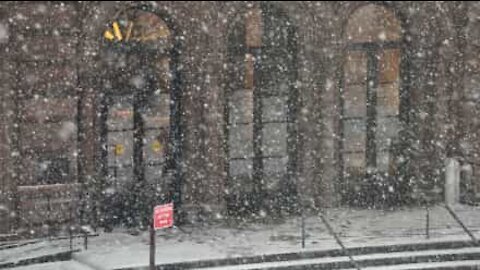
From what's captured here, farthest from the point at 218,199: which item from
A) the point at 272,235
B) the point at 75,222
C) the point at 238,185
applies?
the point at 75,222

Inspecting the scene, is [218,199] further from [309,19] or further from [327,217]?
[309,19]

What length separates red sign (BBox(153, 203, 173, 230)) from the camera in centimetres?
1095

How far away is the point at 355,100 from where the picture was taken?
1655 centimetres

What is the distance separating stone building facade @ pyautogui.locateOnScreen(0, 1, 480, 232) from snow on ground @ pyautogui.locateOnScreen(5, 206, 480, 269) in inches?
28.6

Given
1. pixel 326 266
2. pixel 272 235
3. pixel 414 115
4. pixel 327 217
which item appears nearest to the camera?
pixel 326 266

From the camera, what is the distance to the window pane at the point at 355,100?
1652 centimetres

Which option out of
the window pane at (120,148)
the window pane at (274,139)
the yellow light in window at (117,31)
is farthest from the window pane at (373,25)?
the window pane at (120,148)

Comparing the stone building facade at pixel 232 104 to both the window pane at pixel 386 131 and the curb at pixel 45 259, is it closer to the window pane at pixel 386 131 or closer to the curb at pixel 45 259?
the window pane at pixel 386 131

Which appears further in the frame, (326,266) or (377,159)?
(377,159)

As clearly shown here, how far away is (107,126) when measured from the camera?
49.4ft

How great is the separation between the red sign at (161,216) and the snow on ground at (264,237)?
1.61 m

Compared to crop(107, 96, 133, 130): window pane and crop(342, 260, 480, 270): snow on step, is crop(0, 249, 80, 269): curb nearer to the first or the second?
crop(107, 96, 133, 130): window pane

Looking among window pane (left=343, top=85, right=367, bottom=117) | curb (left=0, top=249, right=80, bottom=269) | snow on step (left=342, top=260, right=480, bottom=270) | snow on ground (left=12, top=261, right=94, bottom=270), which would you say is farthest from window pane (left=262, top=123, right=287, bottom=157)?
snow on ground (left=12, top=261, right=94, bottom=270)

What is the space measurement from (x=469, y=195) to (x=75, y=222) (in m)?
8.22
